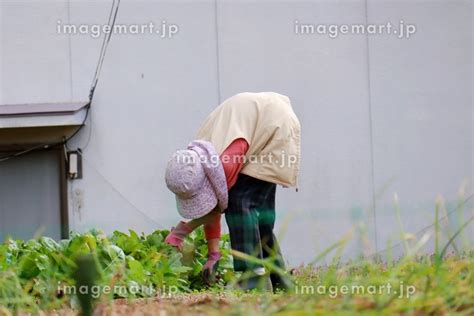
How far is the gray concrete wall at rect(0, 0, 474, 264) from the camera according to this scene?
9562mm

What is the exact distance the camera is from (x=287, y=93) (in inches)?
385

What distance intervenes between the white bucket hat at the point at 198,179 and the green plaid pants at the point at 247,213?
0.25ft

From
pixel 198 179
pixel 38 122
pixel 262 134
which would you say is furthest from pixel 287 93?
pixel 198 179

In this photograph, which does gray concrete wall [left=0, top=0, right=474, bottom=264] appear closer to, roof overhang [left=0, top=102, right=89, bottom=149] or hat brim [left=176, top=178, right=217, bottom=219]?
roof overhang [left=0, top=102, right=89, bottom=149]

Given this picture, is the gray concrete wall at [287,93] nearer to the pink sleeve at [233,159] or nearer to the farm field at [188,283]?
the farm field at [188,283]

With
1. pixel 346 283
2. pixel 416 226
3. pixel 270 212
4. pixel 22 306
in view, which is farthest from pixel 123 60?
pixel 346 283

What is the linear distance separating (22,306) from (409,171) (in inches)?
283

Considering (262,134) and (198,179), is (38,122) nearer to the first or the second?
(262,134)

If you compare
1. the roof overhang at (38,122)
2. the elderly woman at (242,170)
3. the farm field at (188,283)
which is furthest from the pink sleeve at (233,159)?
the roof overhang at (38,122)

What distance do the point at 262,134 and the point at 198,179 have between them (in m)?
0.46

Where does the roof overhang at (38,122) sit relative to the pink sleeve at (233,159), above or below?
above

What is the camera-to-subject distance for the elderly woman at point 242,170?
520cm

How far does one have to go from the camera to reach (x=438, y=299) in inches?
86.4

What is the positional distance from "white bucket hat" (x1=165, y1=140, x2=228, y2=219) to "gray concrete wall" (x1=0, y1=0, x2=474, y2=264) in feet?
13.7
